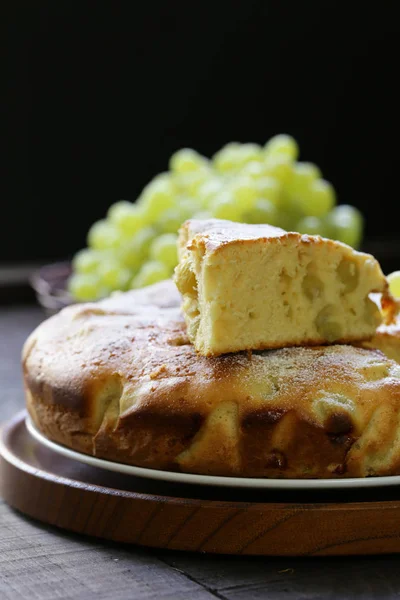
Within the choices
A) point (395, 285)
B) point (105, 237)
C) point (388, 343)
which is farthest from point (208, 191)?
point (388, 343)

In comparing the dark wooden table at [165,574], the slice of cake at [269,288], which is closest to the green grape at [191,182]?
the slice of cake at [269,288]

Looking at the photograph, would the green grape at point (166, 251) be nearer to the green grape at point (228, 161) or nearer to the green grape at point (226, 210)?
the green grape at point (226, 210)

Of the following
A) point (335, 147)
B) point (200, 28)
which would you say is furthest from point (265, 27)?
point (335, 147)

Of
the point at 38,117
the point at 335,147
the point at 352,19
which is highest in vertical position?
the point at 352,19

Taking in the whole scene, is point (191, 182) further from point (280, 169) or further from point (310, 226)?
point (310, 226)

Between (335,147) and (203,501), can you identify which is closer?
(203,501)

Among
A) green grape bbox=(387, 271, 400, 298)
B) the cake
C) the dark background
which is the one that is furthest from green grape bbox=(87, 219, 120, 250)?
the cake

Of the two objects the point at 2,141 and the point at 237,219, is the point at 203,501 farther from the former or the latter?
the point at 2,141
